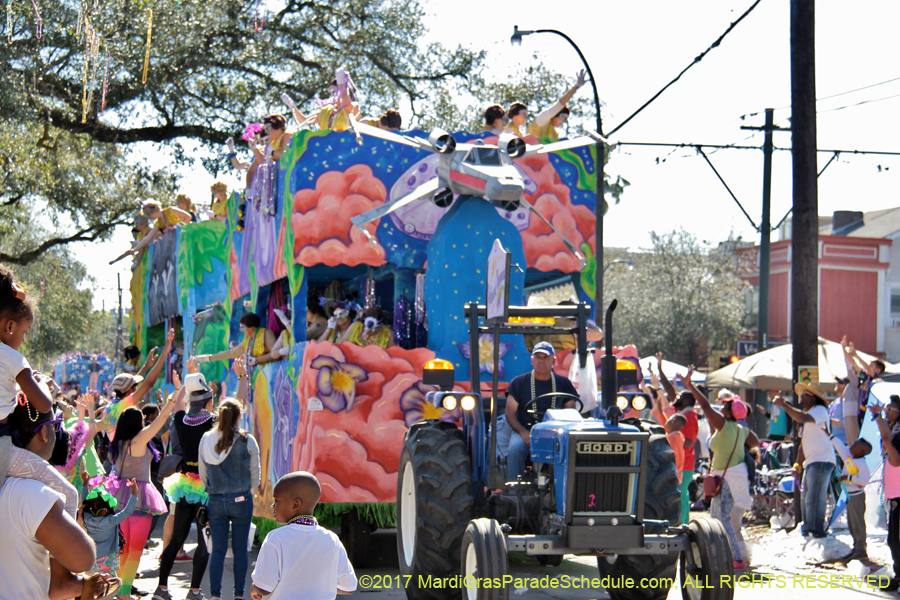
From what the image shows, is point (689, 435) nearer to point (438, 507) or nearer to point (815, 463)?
point (815, 463)

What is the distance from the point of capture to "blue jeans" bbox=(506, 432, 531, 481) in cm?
693

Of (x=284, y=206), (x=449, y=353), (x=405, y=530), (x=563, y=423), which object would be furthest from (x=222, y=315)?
(x=563, y=423)

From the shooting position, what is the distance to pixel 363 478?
9602 mm

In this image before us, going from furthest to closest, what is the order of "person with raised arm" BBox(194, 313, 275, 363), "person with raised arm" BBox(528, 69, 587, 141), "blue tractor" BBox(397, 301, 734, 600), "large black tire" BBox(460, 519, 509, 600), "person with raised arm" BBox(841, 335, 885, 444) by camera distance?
"person with raised arm" BBox(528, 69, 587, 141) → "person with raised arm" BBox(194, 313, 275, 363) → "person with raised arm" BBox(841, 335, 885, 444) → "blue tractor" BBox(397, 301, 734, 600) → "large black tire" BBox(460, 519, 509, 600)

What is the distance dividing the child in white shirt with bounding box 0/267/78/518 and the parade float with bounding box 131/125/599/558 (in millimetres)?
4884

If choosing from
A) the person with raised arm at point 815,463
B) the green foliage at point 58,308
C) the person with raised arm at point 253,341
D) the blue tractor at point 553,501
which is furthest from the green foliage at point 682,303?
the blue tractor at point 553,501

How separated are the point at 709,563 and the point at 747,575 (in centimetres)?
373

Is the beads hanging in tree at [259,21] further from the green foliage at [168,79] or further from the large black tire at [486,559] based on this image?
the large black tire at [486,559]

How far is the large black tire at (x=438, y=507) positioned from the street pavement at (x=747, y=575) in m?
1.48

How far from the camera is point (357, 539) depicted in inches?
380

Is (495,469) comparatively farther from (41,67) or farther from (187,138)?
(187,138)

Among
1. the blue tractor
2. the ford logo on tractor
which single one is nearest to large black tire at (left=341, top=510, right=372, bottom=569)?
the blue tractor

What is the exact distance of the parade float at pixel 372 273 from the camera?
9.67m

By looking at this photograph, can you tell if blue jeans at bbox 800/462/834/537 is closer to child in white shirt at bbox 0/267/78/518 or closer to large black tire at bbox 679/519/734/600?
large black tire at bbox 679/519/734/600
